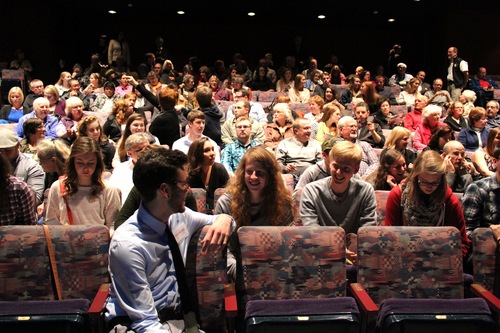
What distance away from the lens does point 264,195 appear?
297 centimetres

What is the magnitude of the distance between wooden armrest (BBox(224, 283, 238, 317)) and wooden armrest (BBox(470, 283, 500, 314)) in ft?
3.72

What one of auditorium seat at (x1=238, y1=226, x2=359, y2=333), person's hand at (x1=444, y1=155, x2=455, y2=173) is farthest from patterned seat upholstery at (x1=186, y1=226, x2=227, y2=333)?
Answer: person's hand at (x1=444, y1=155, x2=455, y2=173)

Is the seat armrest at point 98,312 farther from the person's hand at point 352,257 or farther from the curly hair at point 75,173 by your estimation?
the person's hand at point 352,257

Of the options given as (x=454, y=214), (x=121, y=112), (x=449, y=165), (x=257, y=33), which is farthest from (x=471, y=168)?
(x=257, y=33)

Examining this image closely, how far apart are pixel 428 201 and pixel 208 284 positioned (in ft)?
4.53

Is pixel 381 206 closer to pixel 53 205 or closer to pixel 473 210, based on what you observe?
pixel 473 210

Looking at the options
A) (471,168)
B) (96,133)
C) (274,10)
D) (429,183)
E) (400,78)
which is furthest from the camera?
(274,10)

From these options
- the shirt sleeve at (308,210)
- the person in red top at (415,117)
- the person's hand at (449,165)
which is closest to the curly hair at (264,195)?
the shirt sleeve at (308,210)

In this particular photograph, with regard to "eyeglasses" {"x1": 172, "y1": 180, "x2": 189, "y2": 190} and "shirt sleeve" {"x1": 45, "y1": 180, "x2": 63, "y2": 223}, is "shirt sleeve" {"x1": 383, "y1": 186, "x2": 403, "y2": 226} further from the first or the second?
"shirt sleeve" {"x1": 45, "y1": 180, "x2": 63, "y2": 223}

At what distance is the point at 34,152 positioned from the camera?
4863 mm

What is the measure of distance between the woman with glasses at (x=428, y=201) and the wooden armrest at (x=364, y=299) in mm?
711

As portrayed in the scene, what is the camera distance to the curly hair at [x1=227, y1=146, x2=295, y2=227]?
115 inches

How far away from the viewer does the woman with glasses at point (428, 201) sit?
3.11m

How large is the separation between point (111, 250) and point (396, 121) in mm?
6012
